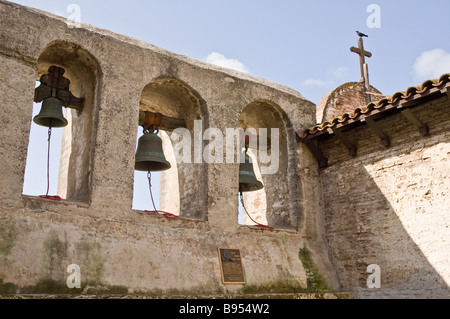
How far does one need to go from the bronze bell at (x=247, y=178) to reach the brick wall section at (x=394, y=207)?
126 centimetres

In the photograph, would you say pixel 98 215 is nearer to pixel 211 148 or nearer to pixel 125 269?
pixel 125 269

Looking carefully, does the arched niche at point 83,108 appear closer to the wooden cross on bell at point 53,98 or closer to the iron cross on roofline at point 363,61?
the wooden cross on bell at point 53,98

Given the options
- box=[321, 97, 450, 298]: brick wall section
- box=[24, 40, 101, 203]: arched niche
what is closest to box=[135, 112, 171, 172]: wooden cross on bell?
box=[24, 40, 101, 203]: arched niche

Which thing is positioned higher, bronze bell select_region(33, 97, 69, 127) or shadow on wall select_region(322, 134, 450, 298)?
bronze bell select_region(33, 97, 69, 127)

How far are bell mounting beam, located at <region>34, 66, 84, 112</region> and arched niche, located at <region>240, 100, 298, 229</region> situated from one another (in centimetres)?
286

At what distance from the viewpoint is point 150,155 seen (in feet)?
21.6

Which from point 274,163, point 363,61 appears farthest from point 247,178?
point 363,61

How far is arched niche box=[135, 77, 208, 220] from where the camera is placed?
6.88m

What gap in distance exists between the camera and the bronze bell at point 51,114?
605 cm

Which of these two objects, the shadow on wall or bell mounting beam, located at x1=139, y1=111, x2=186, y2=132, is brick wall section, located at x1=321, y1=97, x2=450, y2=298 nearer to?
the shadow on wall

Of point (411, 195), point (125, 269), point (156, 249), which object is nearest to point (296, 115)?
point (411, 195)

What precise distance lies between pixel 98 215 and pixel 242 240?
2.10 meters

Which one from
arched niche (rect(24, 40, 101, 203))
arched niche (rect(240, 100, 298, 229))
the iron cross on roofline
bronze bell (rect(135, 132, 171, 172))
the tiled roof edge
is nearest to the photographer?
the tiled roof edge
